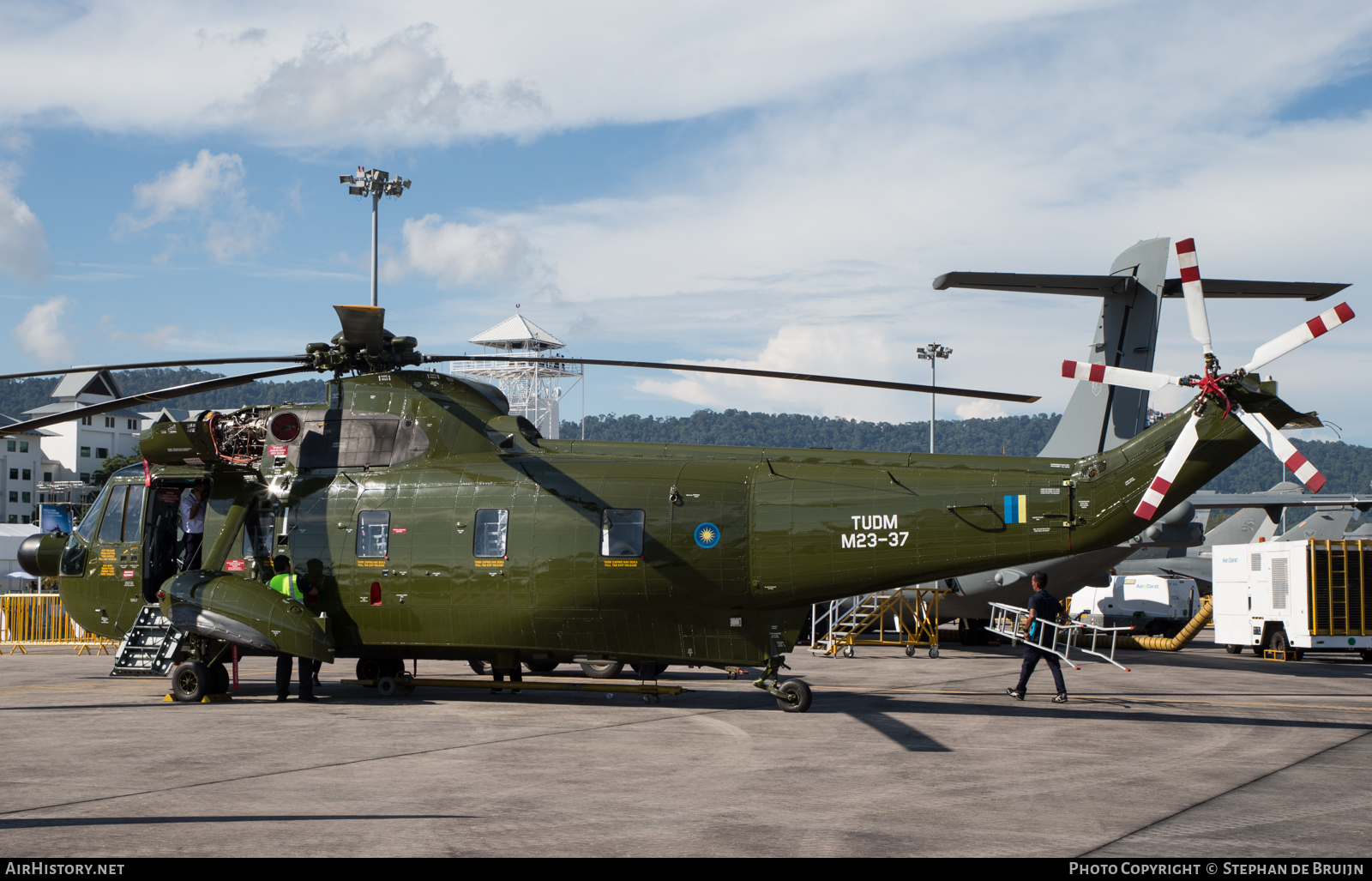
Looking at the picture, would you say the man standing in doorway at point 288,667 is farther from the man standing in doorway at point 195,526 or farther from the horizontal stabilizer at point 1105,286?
the horizontal stabilizer at point 1105,286

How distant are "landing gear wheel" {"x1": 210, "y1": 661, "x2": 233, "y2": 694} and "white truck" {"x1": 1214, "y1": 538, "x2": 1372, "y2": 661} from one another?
80.2ft

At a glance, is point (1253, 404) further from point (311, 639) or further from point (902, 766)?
point (311, 639)

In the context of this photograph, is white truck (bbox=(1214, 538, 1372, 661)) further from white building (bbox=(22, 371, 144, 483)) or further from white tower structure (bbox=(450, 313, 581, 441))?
white building (bbox=(22, 371, 144, 483))

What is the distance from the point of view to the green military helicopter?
13906 millimetres

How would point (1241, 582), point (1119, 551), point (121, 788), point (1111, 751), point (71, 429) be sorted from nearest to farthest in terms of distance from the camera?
point (121, 788) < point (1111, 751) < point (1119, 551) < point (1241, 582) < point (71, 429)

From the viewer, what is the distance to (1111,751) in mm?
11445

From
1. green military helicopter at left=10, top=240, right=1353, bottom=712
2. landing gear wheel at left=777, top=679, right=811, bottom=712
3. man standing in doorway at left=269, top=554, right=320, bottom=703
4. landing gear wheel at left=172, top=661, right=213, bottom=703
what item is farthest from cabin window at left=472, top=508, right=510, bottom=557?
landing gear wheel at left=777, top=679, right=811, bottom=712

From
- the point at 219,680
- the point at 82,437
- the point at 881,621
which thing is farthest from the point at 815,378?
the point at 82,437

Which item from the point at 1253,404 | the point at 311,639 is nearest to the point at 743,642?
the point at 311,639

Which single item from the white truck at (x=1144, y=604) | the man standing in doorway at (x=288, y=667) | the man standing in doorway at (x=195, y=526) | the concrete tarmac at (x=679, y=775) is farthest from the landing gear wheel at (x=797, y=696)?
the white truck at (x=1144, y=604)

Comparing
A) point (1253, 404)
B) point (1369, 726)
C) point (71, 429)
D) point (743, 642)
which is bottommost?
point (1369, 726)

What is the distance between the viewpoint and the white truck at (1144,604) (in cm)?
4375

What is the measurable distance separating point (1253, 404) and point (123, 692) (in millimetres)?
16374

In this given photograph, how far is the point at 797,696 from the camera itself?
14.5 meters
